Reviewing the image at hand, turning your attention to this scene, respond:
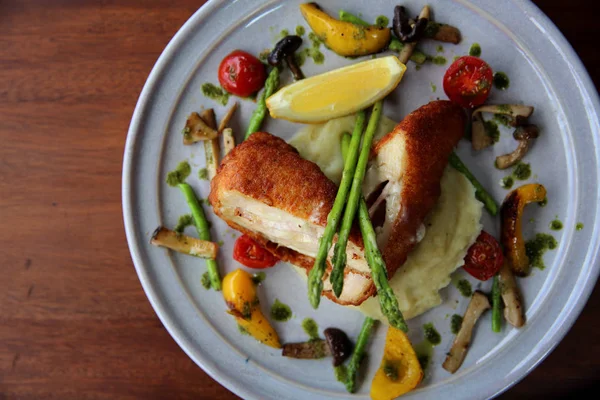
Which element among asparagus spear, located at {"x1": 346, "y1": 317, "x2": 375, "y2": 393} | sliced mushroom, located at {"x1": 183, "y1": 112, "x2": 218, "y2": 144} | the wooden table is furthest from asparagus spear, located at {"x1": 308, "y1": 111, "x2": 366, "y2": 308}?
the wooden table

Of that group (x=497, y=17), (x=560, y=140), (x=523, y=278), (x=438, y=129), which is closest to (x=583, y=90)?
(x=560, y=140)

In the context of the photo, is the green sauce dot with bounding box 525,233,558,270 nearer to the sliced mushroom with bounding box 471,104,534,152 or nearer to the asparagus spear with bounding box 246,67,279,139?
the sliced mushroom with bounding box 471,104,534,152

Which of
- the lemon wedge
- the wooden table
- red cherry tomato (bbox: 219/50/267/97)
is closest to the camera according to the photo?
the lemon wedge

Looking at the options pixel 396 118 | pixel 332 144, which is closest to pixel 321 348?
pixel 332 144

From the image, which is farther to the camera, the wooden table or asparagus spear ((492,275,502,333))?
the wooden table

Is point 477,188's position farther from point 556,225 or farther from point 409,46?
point 409,46

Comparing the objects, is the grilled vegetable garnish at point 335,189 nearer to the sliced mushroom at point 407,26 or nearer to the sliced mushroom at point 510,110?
the sliced mushroom at point 510,110
